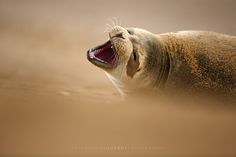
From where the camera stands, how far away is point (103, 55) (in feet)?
7.52

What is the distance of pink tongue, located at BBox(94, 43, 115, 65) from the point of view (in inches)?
89.3

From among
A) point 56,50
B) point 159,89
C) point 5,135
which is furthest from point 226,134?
point 5,135

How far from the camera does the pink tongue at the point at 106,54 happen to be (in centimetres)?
227

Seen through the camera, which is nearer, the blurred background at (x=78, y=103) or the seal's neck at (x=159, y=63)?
the blurred background at (x=78, y=103)

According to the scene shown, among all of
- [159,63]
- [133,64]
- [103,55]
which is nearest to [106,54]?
[103,55]

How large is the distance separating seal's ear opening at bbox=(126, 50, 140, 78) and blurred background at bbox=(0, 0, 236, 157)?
14 cm

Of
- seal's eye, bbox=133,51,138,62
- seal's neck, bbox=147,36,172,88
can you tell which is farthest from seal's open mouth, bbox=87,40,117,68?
seal's neck, bbox=147,36,172,88

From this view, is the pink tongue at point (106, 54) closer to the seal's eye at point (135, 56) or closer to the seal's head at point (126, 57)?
the seal's head at point (126, 57)

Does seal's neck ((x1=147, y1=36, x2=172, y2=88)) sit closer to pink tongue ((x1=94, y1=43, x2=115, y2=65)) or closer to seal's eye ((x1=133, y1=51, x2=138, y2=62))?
seal's eye ((x1=133, y1=51, x2=138, y2=62))

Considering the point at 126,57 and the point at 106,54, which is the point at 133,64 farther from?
the point at 106,54

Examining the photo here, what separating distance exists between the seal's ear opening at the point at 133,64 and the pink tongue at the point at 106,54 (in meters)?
0.09

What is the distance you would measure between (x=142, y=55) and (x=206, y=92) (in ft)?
1.40

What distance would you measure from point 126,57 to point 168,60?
27 cm

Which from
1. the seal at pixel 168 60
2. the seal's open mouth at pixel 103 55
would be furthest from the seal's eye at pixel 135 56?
the seal's open mouth at pixel 103 55
